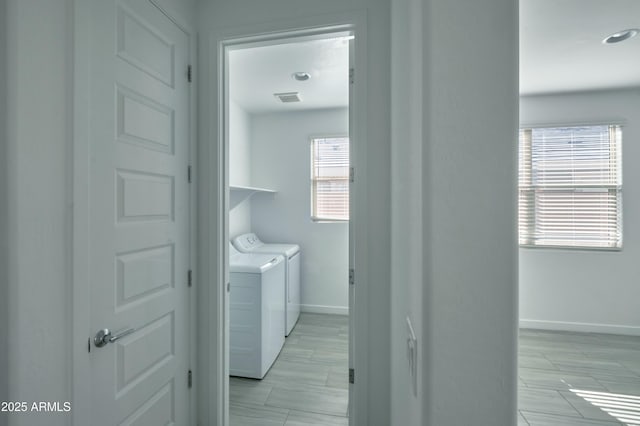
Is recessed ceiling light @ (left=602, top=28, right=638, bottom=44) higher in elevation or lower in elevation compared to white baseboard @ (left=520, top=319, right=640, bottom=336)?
higher

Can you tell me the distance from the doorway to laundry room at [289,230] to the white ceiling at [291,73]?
11 mm

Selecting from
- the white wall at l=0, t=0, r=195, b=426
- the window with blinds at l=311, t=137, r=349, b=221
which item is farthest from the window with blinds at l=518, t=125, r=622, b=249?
the white wall at l=0, t=0, r=195, b=426

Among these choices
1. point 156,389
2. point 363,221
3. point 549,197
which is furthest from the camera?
point 549,197

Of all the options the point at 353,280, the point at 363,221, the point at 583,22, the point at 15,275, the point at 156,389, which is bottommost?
the point at 156,389

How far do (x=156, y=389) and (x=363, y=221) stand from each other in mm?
1270

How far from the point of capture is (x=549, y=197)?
3318mm

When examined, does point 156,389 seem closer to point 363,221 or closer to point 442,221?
point 363,221

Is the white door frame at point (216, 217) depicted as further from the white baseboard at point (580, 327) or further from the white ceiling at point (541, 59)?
the white baseboard at point (580, 327)

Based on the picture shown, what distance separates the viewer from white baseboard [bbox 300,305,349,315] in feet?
12.0

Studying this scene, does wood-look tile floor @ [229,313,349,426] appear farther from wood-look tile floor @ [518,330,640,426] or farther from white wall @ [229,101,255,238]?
white wall @ [229,101,255,238]

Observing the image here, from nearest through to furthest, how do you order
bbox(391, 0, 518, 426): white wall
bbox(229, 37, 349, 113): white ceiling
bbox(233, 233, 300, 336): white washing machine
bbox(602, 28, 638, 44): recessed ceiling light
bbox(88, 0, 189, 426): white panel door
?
bbox(391, 0, 518, 426): white wall → bbox(88, 0, 189, 426): white panel door → bbox(602, 28, 638, 44): recessed ceiling light → bbox(229, 37, 349, 113): white ceiling → bbox(233, 233, 300, 336): white washing machine

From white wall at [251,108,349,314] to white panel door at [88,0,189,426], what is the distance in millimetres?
2215

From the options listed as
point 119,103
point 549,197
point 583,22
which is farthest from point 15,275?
point 549,197

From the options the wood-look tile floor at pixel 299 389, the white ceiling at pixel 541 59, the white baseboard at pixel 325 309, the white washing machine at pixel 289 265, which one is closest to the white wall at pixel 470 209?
the wood-look tile floor at pixel 299 389
